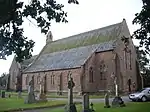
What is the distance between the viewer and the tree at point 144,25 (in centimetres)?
1715

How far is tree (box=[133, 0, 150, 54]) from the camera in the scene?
1715 centimetres

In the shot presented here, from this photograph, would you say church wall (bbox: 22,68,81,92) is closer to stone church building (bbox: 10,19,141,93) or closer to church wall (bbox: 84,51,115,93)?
stone church building (bbox: 10,19,141,93)

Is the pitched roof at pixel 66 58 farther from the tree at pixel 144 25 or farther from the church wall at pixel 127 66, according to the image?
the tree at pixel 144 25

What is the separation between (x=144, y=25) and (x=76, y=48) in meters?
38.7

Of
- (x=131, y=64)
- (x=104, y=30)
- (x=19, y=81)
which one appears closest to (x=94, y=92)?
(x=131, y=64)

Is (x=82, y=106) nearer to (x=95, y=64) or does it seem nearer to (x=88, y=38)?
(x=95, y=64)

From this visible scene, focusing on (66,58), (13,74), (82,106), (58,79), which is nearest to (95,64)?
(66,58)

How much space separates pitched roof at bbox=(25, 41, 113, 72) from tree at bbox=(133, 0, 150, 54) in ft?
93.8

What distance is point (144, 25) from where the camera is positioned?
58.6 feet

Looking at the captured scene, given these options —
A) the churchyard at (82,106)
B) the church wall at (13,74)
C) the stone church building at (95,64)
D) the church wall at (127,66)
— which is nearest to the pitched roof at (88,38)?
the stone church building at (95,64)

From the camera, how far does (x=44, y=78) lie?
5828 cm

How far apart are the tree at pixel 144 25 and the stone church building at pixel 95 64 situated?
2673cm

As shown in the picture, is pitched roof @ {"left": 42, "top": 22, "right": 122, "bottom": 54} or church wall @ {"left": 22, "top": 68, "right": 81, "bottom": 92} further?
pitched roof @ {"left": 42, "top": 22, "right": 122, "bottom": 54}

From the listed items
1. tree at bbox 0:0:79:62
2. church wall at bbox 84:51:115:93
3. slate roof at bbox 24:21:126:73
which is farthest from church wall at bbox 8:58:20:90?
tree at bbox 0:0:79:62
